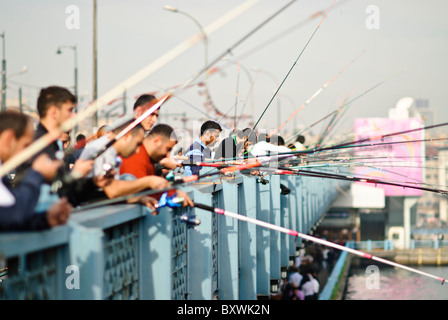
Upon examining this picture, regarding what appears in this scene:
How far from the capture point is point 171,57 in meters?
2.80

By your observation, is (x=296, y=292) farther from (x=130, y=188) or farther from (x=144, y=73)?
(x=144, y=73)

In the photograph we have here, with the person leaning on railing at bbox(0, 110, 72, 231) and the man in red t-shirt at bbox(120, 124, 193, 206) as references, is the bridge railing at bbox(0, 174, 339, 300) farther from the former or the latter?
the man in red t-shirt at bbox(120, 124, 193, 206)

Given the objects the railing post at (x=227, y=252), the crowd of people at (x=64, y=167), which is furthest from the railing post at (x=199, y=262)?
the railing post at (x=227, y=252)

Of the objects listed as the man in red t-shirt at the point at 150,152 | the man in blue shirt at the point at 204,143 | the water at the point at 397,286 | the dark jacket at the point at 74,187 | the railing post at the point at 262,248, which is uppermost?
the man in blue shirt at the point at 204,143

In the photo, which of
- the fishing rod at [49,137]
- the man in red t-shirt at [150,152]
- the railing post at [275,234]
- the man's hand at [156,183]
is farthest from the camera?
the railing post at [275,234]

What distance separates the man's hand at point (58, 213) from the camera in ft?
9.00

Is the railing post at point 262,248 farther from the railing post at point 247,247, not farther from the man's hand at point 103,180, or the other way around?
the man's hand at point 103,180

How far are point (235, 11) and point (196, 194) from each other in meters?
2.35

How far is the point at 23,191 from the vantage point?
9.07 feet

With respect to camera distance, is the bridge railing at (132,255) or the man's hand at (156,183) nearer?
the bridge railing at (132,255)

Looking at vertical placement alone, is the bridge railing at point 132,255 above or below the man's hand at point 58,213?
below

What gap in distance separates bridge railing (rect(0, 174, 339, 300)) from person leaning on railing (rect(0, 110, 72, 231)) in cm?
6

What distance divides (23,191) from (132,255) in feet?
4.27

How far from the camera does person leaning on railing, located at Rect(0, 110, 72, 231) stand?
267 cm
